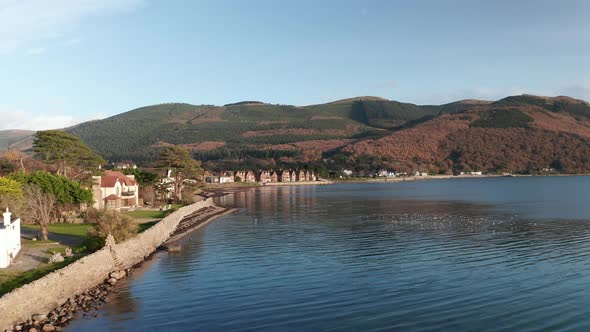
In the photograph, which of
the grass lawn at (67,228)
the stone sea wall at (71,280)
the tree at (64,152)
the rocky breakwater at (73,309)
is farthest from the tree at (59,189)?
the rocky breakwater at (73,309)

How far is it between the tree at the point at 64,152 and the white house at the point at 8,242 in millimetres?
39634

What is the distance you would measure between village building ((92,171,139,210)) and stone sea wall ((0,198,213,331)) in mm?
28564

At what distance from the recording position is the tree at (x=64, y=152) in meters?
75.6

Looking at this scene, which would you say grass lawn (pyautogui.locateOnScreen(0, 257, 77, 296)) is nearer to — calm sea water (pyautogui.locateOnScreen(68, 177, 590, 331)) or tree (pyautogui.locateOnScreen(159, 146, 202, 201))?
calm sea water (pyautogui.locateOnScreen(68, 177, 590, 331))

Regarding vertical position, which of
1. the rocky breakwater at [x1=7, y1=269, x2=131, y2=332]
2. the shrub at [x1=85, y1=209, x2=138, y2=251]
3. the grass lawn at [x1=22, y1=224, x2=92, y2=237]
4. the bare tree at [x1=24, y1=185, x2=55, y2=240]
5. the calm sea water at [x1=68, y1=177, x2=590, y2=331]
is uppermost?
the bare tree at [x1=24, y1=185, x2=55, y2=240]

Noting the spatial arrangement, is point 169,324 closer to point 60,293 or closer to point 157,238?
point 60,293

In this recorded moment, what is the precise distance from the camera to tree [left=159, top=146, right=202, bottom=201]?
320 ft

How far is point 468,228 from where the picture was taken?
5959 cm

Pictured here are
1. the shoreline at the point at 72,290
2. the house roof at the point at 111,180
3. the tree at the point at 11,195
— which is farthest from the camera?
the house roof at the point at 111,180

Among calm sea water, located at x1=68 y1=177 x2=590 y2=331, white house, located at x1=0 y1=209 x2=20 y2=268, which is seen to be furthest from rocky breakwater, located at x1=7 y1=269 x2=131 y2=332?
white house, located at x1=0 y1=209 x2=20 y2=268

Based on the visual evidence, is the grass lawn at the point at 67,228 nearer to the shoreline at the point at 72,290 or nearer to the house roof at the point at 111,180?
the shoreline at the point at 72,290

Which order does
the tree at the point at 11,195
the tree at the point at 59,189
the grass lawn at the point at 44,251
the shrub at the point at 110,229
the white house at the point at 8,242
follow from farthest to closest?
1. the tree at the point at 59,189
2. the tree at the point at 11,195
3. the shrub at the point at 110,229
4. the white house at the point at 8,242
5. the grass lawn at the point at 44,251

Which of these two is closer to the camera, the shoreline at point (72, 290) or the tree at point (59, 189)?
the shoreline at point (72, 290)

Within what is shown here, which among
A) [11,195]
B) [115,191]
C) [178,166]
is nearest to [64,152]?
[115,191]
